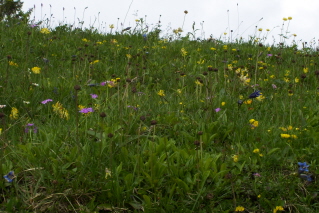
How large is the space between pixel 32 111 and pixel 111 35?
12.2 feet

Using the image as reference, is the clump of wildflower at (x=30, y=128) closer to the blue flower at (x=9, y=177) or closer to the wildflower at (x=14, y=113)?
the wildflower at (x=14, y=113)

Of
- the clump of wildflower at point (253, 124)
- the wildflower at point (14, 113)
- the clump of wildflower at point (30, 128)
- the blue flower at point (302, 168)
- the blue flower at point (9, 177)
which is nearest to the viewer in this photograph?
the blue flower at point (9, 177)

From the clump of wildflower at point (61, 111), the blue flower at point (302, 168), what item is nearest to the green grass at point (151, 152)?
the clump of wildflower at point (61, 111)

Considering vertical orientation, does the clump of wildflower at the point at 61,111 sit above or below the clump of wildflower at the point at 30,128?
above

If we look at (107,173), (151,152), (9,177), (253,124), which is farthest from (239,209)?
(9,177)

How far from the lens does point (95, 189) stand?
6.09 feet

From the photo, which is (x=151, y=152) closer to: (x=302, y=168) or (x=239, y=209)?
(x=239, y=209)

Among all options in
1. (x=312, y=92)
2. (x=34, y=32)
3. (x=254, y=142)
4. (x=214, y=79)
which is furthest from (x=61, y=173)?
(x=34, y=32)

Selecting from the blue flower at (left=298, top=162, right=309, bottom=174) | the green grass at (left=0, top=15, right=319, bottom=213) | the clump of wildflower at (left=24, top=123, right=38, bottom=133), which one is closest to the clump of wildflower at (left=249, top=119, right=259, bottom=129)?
the green grass at (left=0, top=15, right=319, bottom=213)

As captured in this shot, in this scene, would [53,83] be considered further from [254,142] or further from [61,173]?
[254,142]

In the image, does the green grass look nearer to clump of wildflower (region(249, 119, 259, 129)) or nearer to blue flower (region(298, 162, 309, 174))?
clump of wildflower (region(249, 119, 259, 129))

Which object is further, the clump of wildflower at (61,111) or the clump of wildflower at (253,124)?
the clump of wildflower at (61,111)

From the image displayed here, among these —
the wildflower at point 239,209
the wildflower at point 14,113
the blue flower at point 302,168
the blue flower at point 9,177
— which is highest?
the wildflower at point 14,113

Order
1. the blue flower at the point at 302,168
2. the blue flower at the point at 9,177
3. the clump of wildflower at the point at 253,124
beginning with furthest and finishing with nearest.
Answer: the clump of wildflower at the point at 253,124 → the blue flower at the point at 302,168 → the blue flower at the point at 9,177
